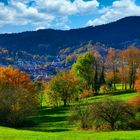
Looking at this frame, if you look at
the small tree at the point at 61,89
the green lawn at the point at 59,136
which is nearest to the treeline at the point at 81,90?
the small tree at the point at 61,89

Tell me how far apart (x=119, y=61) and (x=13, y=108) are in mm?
75450

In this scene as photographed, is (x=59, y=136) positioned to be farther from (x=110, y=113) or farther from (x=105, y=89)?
(x=105, y=89)

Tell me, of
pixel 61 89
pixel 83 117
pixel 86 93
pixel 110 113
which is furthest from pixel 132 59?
pixel 110 113

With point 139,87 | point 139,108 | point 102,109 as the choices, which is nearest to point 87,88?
point 139,87

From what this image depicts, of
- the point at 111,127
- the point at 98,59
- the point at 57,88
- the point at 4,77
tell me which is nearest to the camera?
the point at 111,127

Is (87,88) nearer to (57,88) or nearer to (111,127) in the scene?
(57,88)

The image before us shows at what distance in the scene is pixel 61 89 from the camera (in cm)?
12212

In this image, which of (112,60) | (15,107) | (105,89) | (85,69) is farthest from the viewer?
(112,60)

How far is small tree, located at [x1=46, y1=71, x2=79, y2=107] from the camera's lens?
4793 inches

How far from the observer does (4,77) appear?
356 feet

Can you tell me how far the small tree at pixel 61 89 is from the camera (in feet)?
399

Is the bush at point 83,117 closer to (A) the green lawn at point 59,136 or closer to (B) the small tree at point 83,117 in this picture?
(B) the small tree at point 83,117

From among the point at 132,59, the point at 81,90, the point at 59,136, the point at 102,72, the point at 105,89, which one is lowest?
the point at 105,89

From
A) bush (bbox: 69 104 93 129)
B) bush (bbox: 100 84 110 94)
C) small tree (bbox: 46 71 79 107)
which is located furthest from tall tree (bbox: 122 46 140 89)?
bush (bbox: 69 104 93 129)
